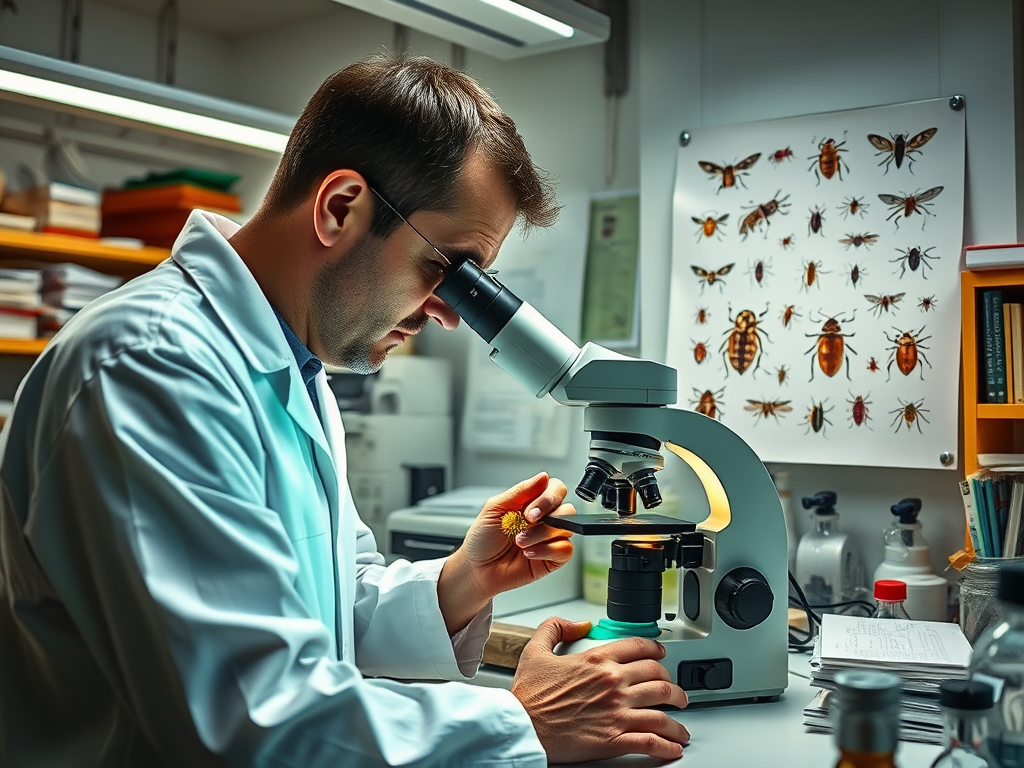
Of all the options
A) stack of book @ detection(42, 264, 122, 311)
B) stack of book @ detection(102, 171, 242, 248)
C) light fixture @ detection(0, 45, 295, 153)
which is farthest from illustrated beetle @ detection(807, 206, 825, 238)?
stack of book @ detection(42, 264, 122, 311)

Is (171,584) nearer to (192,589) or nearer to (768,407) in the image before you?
(192,589)

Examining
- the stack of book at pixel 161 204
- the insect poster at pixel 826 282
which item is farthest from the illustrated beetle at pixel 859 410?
the stack of book at pixel 161 204

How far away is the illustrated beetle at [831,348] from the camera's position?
2.00 m

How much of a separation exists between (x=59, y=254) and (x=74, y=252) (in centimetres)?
11

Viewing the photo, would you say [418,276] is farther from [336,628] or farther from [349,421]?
[349,421]

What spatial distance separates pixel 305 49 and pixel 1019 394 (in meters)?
2.52

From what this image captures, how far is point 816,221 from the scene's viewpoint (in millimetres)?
2047

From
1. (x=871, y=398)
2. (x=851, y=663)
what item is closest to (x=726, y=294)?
(x=871, y=398)

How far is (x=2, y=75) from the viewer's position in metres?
1.89

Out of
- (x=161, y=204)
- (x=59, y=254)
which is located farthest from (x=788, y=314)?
(x=59, y=254)

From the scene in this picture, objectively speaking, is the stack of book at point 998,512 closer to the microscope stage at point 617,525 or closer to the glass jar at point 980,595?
the glass jar at point 980,595

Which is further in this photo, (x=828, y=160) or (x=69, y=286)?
(x=69, y=286)

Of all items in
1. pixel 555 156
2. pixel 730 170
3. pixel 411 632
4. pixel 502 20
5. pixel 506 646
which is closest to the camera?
pixel 411 632

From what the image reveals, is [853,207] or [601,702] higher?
[853,207]
